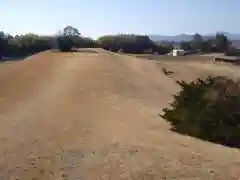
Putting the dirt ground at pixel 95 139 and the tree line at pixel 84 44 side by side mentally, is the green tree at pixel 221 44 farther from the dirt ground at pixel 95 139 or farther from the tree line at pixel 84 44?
the dirt ground at pixel 95 139

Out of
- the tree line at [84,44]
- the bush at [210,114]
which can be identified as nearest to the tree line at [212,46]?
the tree line at [84,44]

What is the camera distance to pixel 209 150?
11797 mm

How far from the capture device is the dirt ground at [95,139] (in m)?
10.1

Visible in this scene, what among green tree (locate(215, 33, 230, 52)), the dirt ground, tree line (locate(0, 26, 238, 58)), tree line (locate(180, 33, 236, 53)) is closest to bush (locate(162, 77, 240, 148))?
the dirt ground

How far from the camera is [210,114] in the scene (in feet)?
44.9

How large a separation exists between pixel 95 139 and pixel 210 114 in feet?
11.3

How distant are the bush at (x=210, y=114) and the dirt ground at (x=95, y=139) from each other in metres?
0.52

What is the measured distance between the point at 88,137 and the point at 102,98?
7016 millimetres

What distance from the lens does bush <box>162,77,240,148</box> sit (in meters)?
13.2

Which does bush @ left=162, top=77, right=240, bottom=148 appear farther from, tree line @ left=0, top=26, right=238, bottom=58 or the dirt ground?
tree line @ left=0, top=26, right=238, bottom=58

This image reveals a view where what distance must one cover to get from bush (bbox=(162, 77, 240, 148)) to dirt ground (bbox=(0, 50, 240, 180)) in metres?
0.52

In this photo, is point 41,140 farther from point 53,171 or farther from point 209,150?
point 209,150

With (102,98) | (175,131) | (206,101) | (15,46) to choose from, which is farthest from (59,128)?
(15,46)

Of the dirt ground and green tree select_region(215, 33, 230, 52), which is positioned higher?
the dirt ground
